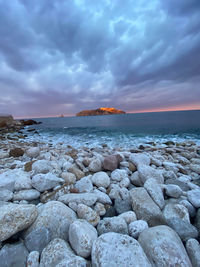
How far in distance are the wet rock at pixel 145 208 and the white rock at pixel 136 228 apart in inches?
9.7

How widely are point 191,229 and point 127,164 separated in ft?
7.54

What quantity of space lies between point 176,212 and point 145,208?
575mm

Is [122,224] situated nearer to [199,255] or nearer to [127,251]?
[127,251]

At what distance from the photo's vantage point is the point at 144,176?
125 inches

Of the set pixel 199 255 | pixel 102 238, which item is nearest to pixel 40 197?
pixel 102 238

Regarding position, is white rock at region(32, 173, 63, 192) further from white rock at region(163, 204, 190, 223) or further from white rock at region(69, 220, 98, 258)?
white rock at region(163, 204, 190, 223)

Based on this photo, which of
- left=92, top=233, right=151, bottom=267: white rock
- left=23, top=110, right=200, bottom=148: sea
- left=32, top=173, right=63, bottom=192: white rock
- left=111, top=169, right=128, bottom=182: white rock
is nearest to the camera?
left=92, top=233, right=151, bottom=267: white rock

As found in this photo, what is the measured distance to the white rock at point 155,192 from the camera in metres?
2.38

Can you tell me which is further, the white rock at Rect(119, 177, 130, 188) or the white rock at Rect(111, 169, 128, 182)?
the white rock at Rect(111, 169, 128, 182)

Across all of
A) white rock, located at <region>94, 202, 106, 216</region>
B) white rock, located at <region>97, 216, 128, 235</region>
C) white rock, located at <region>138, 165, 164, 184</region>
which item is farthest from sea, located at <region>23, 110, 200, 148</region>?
white rock, located at <region>97, 216, 128, 235</region>

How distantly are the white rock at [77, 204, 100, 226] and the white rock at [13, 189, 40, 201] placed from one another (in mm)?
1231

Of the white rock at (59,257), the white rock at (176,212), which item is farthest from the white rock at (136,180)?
the white rock at (59,257)

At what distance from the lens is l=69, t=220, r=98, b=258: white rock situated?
1491mm

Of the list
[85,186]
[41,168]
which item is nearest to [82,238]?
[85,186]
